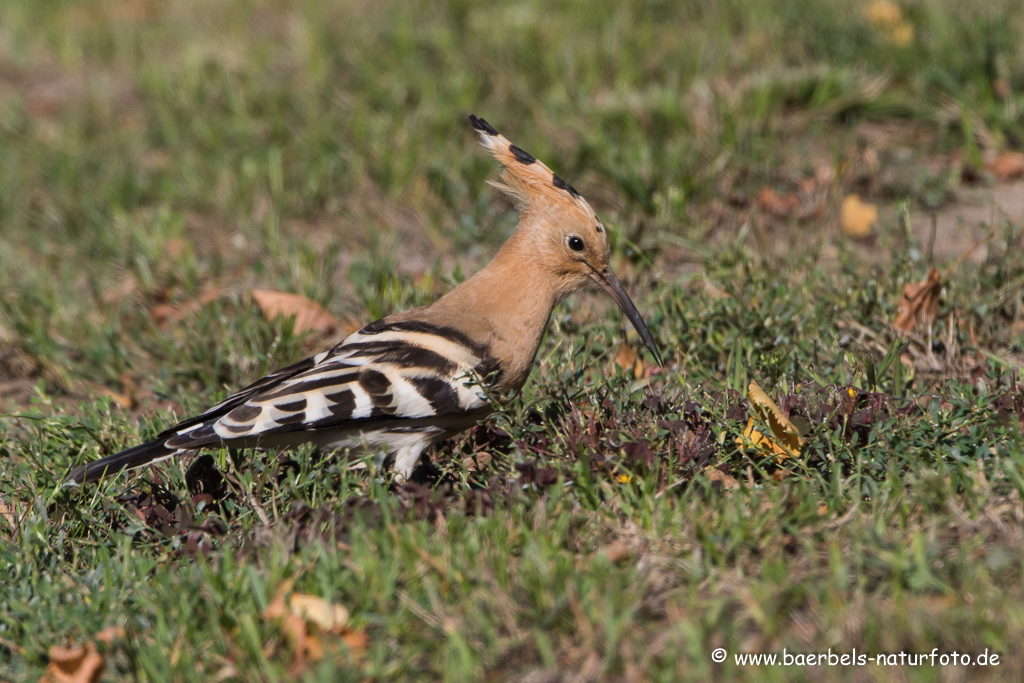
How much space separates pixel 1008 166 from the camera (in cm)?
438

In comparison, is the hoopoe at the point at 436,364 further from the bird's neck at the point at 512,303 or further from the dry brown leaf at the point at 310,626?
the dry brown leaf at the point at 310,626

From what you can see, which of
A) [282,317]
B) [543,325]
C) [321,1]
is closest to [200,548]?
[543,325]

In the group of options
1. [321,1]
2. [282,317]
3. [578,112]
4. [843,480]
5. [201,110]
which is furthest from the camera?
[321,1]

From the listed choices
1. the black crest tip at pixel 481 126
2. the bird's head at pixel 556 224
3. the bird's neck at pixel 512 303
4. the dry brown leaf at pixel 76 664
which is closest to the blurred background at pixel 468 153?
the bird's head at pixel 556 224

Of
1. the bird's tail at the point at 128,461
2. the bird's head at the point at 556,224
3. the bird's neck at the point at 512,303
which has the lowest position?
the bird's tail at the point at 128,461

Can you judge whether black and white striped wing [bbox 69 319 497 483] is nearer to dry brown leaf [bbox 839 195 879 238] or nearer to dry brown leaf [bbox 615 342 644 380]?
dry brown leaf [bbox 615 342 644 380]

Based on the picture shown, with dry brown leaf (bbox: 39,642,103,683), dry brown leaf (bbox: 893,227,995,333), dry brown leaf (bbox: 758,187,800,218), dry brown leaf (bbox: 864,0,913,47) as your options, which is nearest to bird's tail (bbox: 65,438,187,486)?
dry brown leaf (bbox: 39,642,103,683)

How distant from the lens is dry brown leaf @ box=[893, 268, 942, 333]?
335cm

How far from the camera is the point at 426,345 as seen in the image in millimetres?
2971

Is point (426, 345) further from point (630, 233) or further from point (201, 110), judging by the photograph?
point (201, 110)

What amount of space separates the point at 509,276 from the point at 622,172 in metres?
1.38

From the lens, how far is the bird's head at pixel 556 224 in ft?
10.7

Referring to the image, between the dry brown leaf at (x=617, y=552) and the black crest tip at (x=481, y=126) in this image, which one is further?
the black crest tip at (x=481, y=126)

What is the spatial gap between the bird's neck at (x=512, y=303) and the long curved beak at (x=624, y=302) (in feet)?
0.57
